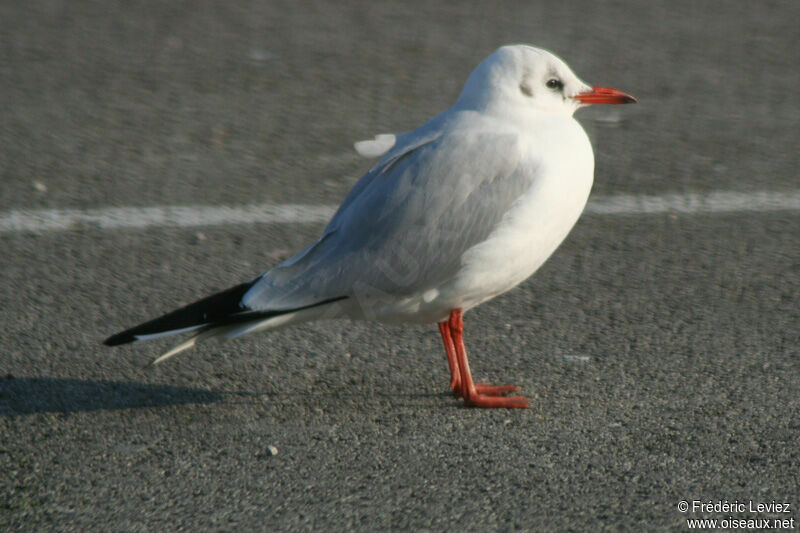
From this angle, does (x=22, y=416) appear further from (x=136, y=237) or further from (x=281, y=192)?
(x=281, y=192)

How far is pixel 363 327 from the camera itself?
372cm

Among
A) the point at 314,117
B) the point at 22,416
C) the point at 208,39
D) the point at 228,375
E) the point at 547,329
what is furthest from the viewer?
the point at 208,39

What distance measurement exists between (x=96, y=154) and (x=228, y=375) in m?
2.41

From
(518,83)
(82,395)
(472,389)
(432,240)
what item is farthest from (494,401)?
(82,395)

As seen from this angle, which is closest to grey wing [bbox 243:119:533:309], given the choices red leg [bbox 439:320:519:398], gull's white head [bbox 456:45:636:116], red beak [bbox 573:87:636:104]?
gull's white head [bbox 456:45:636:116]

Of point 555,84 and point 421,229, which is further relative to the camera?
point 555,84

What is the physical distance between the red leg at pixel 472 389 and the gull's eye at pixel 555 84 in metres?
0.78

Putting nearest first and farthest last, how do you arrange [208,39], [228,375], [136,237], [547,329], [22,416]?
[22,416], [228,375], [547,329], [136,237], [208,39]

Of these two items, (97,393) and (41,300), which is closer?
(97,393)

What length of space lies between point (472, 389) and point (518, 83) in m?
0.96

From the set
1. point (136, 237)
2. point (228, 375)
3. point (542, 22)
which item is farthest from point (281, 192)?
point (542, 22)

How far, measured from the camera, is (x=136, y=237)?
4426 millimetres

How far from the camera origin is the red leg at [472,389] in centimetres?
313

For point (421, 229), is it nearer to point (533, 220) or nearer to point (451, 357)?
A: point (533, 220)
